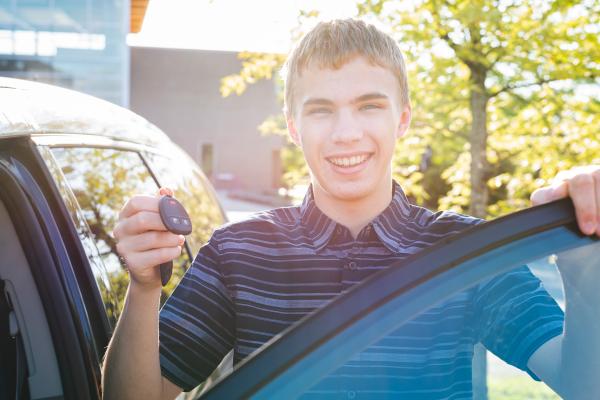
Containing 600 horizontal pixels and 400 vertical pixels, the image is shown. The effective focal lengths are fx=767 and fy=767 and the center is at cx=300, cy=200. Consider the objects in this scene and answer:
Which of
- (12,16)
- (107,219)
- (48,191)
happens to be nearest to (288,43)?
(107,219)

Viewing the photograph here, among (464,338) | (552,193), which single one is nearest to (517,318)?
(464,338)

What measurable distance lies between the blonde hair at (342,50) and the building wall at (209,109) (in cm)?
3499

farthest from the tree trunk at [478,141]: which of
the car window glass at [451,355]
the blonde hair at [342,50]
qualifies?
the car window glass at [451,355]

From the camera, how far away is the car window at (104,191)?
7.09 feet

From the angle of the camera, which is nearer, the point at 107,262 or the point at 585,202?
the point at 585,202

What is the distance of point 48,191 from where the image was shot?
76.5 inches

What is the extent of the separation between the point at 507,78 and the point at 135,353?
19.4ft

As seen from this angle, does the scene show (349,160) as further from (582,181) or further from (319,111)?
Answer: (582,181)

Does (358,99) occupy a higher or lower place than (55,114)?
higher

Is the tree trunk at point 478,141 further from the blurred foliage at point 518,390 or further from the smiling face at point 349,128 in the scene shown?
the blurred foliage at point 518,390

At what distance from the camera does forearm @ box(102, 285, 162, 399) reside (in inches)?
60.6

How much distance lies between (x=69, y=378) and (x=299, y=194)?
5.31m

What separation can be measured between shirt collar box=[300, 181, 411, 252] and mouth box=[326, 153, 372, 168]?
134 mm

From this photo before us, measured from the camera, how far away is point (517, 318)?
4.24ft
